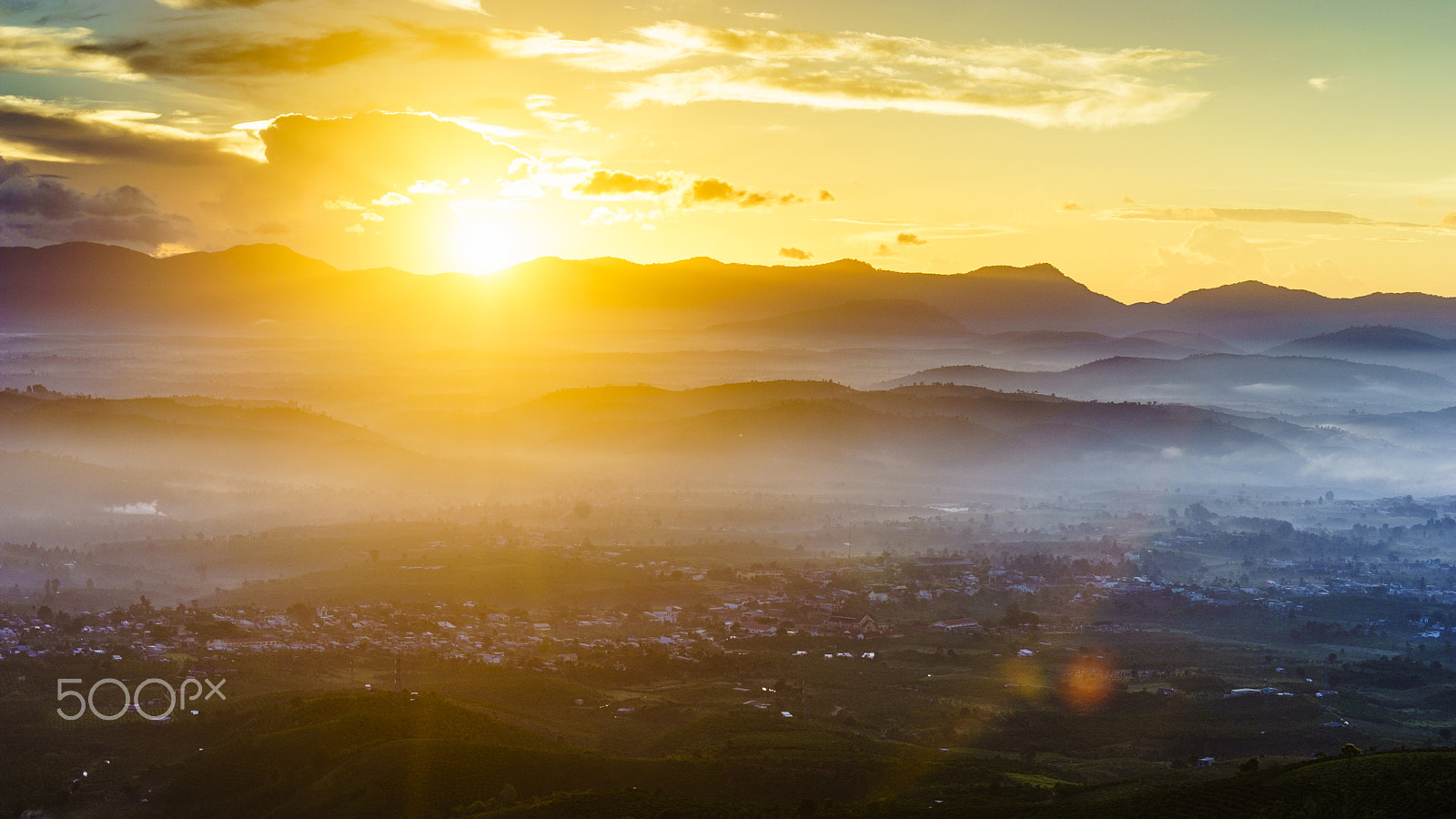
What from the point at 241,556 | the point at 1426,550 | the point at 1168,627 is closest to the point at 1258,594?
the point at 1168,627

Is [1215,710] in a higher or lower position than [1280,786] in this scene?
lower

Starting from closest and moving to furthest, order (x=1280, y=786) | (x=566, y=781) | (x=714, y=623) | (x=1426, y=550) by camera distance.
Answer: (x=1280, y=786), (x=566, y=781), (x=714, y=623), (x=1426, y=550)

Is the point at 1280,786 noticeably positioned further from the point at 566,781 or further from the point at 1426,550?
the point at 1426,550

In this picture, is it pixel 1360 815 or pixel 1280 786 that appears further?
pixel 1280 786

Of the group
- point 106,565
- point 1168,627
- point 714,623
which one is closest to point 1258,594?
point 1168,627

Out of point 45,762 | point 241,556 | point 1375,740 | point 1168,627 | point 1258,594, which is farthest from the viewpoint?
point 241,556

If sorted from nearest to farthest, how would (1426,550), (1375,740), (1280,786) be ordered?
(1280,786)
(1375,740)
(1426,550)

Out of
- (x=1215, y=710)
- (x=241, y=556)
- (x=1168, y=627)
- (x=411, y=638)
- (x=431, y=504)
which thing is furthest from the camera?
(x=431, y=504)

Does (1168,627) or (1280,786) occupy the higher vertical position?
(1280,786)

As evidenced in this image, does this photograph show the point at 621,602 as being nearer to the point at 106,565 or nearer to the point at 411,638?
the point at 411,638
